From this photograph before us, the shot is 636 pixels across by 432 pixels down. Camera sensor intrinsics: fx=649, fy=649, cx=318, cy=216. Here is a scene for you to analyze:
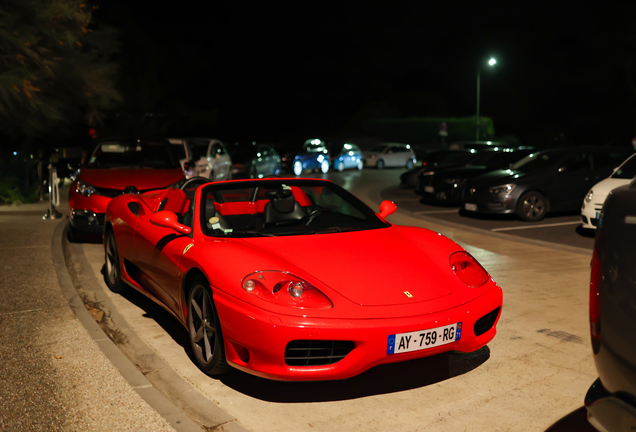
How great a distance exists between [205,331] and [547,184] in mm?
10320

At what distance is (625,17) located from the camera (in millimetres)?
49438

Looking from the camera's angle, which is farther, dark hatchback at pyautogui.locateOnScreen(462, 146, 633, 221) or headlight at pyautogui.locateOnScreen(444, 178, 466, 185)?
headlight at pyautogui.locateOnScreen(444, 178, 466, 185)

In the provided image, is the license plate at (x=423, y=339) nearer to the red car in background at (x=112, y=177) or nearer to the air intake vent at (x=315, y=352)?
the air intake vent at (x=315, y=352)

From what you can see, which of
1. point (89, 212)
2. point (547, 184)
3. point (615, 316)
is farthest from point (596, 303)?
point (547, 184)

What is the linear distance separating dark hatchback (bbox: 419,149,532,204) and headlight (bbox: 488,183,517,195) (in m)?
2.61

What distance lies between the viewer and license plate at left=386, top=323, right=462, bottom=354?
3.74 metres

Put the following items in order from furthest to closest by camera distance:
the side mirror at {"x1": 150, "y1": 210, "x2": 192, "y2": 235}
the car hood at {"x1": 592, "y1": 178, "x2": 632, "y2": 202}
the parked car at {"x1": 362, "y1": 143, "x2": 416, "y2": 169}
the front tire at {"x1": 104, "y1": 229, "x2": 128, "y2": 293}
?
the parked car at {"x1": 362, "y1": 143, "x2": 416, "y2": 169}, the car hood at {"x1": 592, "y1": 178, "x2": 632, "y2": 202}, the front tire at {"x1": 104, "y1": 229, "x2": 128, "y2": 293}, the side mirror at {"x1": 150, "y1": 210, "x2": 192, "y2": 235}

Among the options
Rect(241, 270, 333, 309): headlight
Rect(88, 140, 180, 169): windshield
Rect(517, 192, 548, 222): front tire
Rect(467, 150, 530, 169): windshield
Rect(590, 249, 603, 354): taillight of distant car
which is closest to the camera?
Rect(590, 249, 603, 354): taillight of distant car

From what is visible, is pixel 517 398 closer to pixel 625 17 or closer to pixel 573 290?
pixel 573 290

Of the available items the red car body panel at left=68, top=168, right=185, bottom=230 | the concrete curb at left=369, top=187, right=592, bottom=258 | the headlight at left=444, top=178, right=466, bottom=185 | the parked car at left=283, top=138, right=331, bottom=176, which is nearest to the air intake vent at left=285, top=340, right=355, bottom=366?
Answer: the concrete curb at left=369, top=187, right=592, bottom=258

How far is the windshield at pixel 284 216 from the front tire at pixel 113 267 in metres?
1.68

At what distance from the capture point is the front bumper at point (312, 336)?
145 inches

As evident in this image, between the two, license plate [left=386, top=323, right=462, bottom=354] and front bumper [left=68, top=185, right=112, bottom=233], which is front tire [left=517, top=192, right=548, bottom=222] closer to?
front bumper [left=68, top=185, right=112, bottom=233]

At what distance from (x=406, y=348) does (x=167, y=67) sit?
4223cm
